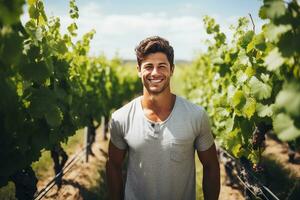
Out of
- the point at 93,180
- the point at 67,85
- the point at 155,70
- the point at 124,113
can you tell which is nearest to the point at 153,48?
the point at 155,70

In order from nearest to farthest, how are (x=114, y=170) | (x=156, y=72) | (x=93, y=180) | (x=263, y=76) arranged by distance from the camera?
(x=156, y=72), (x=114, y=170), (x=263, y=76), (x=93, y=180)

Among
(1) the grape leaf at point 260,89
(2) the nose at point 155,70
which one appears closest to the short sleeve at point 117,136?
(2) the nose at point 155,70

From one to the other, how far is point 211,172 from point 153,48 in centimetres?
105

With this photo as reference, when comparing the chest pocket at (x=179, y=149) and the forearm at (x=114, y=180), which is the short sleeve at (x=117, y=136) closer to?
the forearm at (x=114, y=180)

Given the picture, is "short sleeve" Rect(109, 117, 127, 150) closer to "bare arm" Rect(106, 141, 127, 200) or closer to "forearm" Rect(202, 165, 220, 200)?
"bare arm" Rect(106, 141, 127, 200)

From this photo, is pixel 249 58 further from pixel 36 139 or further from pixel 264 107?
pixel 36 139

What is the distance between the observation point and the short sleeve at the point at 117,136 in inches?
108

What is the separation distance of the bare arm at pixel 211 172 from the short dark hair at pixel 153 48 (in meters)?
0.77

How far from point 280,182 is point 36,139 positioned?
197 inches

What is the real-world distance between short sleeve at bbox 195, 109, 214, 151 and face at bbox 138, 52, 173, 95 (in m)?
0.37

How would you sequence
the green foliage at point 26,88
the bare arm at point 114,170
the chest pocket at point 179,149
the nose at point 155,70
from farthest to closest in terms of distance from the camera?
1. the bare arm at point 114,170
2. the nose at point 155,70
3. the chest pocket at point 179,149
4. the green foliage at point 26,88

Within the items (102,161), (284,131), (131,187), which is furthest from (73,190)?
(284,131)

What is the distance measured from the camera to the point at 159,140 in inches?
102

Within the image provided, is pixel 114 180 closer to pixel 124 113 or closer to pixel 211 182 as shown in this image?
pixel 124 113
